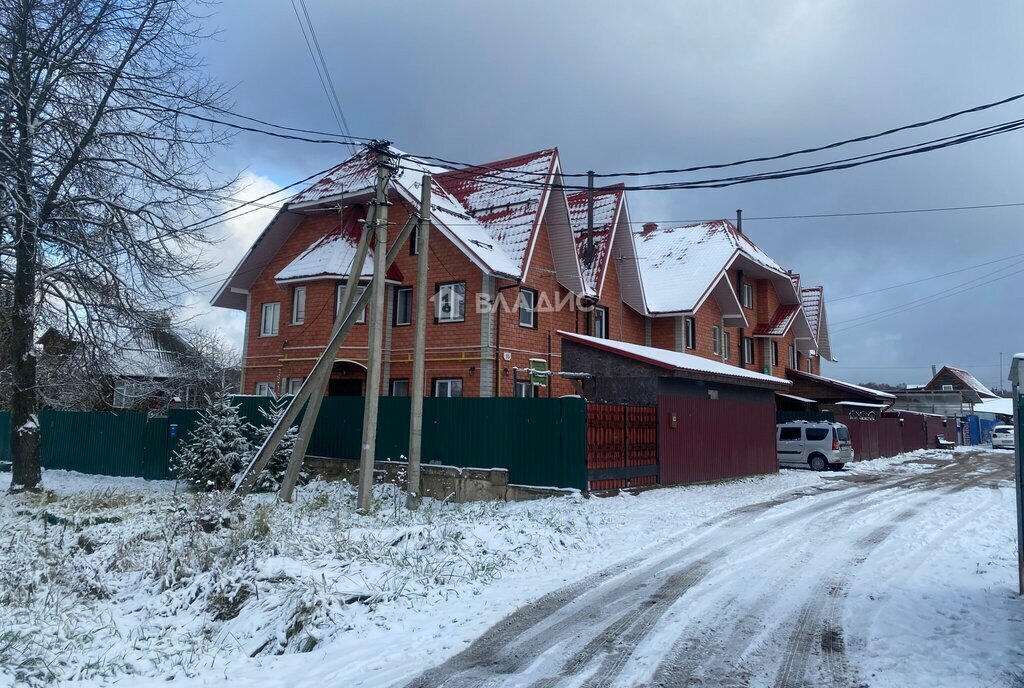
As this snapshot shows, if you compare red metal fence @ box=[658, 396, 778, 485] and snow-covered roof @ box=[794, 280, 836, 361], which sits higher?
snow-covered roof @ box=[794, 280, 836, 361]

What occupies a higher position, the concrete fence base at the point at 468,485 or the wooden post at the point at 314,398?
the wooden post at the point at 314,398

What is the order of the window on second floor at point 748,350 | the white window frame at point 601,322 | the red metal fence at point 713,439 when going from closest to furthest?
the red metal fence at point 713,439
the white window frame at point 601,322
the window on second floor at point 748,350

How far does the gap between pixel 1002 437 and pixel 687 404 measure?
40.0m

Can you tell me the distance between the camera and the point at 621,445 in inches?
659

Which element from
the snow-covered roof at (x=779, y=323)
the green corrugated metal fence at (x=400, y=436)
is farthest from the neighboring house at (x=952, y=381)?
the green corrugated metal fence at (x=400, y=436)

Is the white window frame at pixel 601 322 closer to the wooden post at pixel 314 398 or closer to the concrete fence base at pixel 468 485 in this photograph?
the concrete fence base at pixel 468 485

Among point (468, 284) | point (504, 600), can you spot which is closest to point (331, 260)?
point (468, 284)

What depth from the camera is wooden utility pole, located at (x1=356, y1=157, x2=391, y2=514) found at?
13242 millimetres

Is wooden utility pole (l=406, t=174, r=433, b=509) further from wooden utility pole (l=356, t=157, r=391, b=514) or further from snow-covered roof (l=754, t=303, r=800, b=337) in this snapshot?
snow-covered roof (l=754, t=303, r=800, b=337)

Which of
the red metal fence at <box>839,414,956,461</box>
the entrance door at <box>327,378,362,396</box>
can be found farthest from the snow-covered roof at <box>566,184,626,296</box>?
the red metal fence at <box>839,414,956,461</box>

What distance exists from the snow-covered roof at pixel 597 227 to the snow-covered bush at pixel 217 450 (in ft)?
40.8

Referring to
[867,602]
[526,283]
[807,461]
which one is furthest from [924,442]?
[867,602]

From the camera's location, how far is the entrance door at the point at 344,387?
2424cm

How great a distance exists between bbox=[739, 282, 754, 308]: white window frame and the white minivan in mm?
8979
